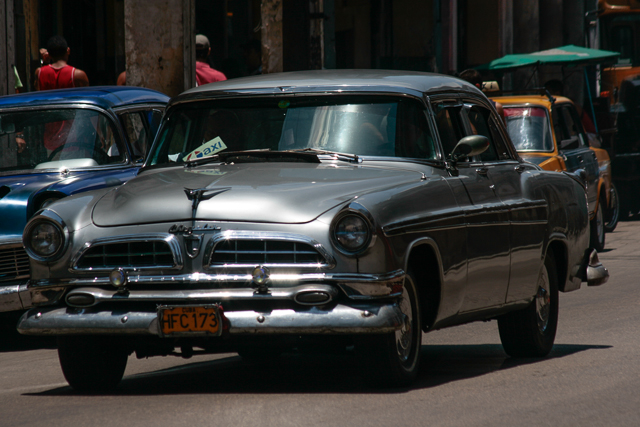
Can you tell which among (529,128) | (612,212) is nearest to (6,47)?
(529,128)

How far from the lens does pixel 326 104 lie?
6.77 meters

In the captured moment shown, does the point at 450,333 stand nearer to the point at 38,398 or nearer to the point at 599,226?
the point at 38,398

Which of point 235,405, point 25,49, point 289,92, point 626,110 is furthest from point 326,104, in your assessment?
point 626,110

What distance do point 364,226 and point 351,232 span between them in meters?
0.07

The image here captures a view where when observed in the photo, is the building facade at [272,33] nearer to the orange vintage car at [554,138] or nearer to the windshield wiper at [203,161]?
the orange vintage car at [554,138]

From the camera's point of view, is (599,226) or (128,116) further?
(599,226)

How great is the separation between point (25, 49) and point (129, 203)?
1261cm

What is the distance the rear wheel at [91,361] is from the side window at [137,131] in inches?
129

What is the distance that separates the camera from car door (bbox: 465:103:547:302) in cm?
715

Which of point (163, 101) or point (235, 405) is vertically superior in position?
point (163, 101)

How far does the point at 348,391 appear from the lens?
5867 mm

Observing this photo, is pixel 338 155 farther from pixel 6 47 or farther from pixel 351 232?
pixel 6 47

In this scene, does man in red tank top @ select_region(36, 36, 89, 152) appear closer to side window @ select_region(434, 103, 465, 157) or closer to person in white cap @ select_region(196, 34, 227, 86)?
person in white cap @ select_region(196, 34, 227, 86)

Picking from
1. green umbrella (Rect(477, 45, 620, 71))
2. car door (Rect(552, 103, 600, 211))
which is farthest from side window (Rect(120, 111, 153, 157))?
green umbrella (Rect(477, 45, 620, 71))
